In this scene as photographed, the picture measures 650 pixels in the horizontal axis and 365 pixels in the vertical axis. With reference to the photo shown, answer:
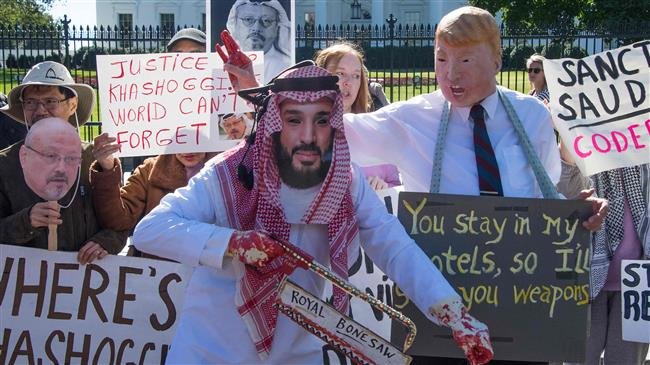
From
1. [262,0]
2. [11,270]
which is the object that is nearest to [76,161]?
[11,270]

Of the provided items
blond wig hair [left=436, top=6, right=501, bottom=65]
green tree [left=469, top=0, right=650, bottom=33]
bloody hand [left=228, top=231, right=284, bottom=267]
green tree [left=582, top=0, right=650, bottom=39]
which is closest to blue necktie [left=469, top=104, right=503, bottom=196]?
blond wig hair [left=436, top=6, right=501, bottom=65]

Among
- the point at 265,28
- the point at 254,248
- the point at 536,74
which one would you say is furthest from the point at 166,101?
the point at 536,74

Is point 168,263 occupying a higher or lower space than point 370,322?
higher

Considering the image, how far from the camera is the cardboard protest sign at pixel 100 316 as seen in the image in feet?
14.7

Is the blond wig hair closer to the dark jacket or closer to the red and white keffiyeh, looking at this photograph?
the red and white keffiyeh

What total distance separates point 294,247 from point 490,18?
1.35 meters

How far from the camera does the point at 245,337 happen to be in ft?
10.0

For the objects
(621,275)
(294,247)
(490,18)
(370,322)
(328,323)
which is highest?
(490,18)

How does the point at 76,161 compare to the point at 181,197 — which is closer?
the point at 181,197

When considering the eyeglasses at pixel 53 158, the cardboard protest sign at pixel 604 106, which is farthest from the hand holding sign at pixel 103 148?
the cardboard protest sign at pixel 604 106

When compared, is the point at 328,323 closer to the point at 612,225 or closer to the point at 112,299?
the point at 112,299

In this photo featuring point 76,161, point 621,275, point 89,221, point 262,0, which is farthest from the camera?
point 262,0

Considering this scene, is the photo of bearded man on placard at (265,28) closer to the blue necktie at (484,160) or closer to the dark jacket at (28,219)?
the dark jacket at (28,219)

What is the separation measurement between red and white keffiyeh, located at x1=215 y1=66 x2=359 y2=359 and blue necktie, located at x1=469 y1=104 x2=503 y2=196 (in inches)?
28.9
